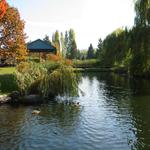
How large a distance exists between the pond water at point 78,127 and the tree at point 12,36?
551 inches

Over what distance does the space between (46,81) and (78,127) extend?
12.3m

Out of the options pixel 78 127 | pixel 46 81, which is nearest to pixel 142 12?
pixel 46 81

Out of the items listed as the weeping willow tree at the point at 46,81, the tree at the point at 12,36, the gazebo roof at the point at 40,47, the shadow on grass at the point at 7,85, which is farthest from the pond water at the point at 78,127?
the gazebo roof at the point at 40,47

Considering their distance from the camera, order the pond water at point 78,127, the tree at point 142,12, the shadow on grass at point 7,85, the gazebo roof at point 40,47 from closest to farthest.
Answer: the pond water at point 78,127 → the shadow on grass at point 7,85 → the tree at point 142,12 → the gazebo roof at point 40,47

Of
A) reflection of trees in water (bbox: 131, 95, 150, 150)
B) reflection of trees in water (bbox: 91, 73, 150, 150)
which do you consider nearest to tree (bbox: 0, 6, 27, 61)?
reflection of trees in water (bbox: 91, 73, 150, 150)

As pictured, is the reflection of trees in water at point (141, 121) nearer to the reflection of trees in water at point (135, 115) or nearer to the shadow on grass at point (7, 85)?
the reflection of trees in water at point (135, 115)

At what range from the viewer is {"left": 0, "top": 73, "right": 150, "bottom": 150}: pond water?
1973cm

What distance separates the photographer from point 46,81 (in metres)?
35.3

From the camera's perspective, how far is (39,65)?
37.6 meters

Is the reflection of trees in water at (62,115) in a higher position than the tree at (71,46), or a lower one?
lower

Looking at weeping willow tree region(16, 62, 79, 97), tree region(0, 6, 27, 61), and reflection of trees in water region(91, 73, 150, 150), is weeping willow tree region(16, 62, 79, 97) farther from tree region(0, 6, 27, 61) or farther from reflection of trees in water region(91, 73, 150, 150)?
tree region(0, 6, 27, 61)

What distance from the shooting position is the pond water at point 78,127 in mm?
19734

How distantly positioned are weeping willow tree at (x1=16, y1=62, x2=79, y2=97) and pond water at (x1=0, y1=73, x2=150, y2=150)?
8.14 feet

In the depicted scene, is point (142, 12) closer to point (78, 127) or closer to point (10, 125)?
point (78, 127)
